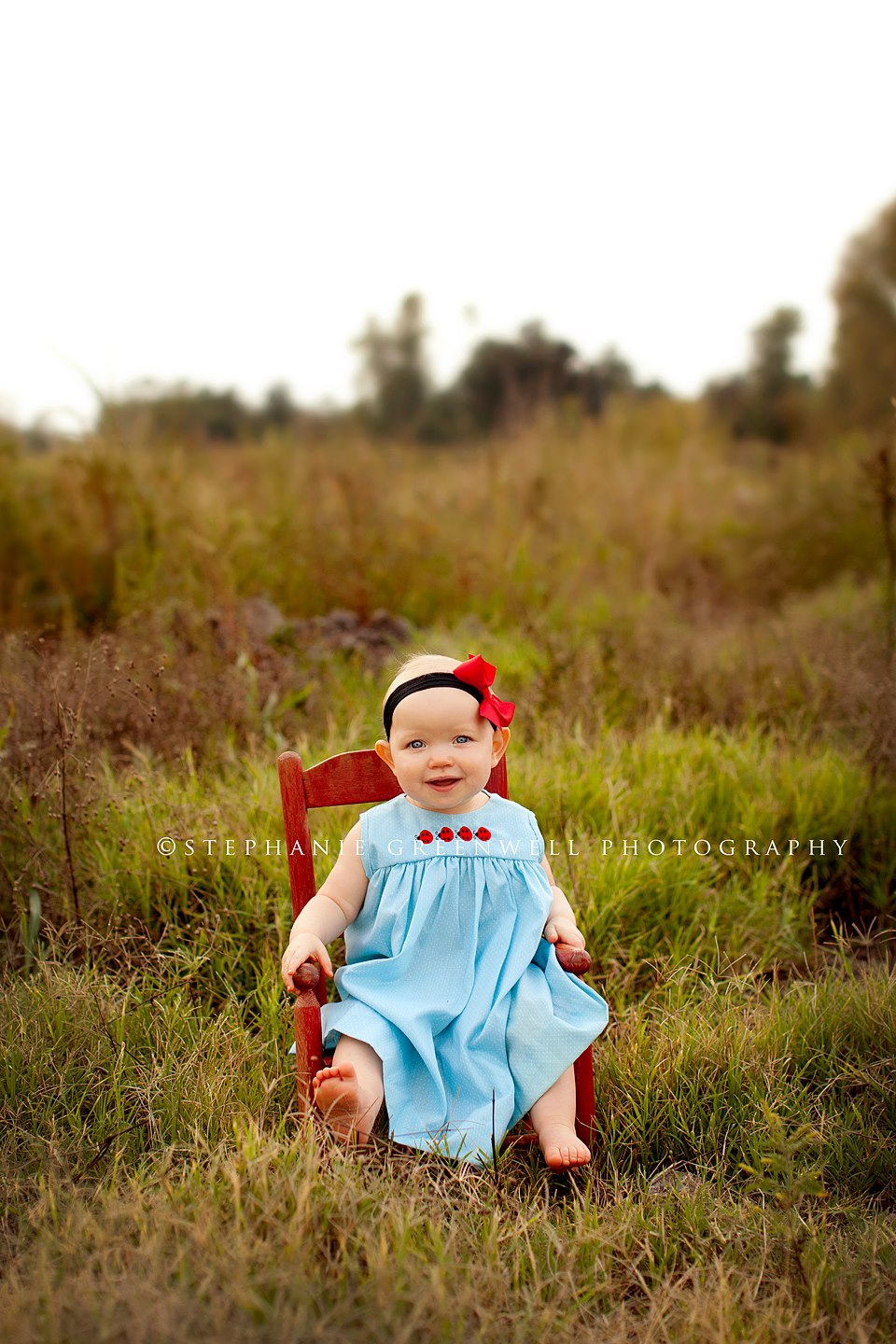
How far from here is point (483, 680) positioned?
7.43 ft

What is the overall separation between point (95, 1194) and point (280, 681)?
2.48 meters

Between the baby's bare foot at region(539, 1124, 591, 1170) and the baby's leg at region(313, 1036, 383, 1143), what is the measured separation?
0.35 meters

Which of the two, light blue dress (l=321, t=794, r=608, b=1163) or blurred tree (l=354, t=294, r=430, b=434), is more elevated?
blurred tree (l=354, t=294, r=430, b=434)

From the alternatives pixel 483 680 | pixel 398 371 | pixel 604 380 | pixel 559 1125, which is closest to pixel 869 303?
pixel 604 380

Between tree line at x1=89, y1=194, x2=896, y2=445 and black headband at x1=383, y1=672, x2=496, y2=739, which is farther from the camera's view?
tree line at x1=89, y1=194, x2=896, y2=445

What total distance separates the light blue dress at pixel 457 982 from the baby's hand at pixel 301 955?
0.40 feet

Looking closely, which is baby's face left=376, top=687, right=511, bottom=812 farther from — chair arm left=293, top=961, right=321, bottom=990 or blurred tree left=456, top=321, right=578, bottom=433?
blurred tree left=456, top=321, right=578, bottom=433

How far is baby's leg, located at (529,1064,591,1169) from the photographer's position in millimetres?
2104

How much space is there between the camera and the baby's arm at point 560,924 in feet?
7.54

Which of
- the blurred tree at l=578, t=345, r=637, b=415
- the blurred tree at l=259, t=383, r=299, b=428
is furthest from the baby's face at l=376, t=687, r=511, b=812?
the blurred tree at l=578, t=345, r=637, b=415

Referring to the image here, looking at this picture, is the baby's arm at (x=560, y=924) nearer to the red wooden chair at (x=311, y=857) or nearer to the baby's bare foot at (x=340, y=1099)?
the red wooden chair at (x=311, y=857)

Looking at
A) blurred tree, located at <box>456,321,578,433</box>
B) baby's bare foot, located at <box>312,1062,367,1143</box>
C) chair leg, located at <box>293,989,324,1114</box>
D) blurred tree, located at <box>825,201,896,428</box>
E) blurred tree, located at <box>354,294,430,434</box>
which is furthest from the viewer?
blurred tree, located at <box>825,201,896,428</box>

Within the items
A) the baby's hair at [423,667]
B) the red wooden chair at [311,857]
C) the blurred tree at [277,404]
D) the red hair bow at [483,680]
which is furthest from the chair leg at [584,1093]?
the blurred tree at [277,404]

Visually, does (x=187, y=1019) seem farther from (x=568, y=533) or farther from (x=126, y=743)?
(x=568, y=533)
